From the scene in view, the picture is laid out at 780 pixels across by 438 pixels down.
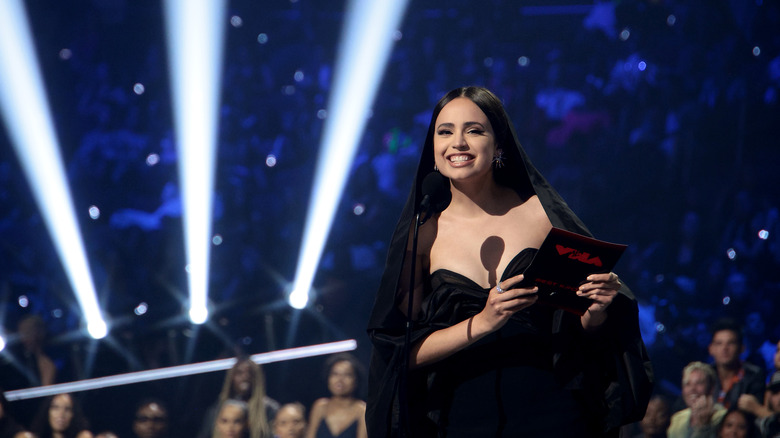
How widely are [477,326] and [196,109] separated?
17.3 ft

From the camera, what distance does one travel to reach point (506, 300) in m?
1.81

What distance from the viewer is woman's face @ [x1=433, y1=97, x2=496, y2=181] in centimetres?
212

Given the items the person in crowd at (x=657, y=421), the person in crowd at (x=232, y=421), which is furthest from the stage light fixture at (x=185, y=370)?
the person in crowd at (x=657, y=421)

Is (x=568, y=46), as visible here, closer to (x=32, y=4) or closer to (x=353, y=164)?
(x=353, y=164)

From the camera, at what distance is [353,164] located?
21.9 feet

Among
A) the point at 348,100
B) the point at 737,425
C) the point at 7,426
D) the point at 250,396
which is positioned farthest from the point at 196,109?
the point at 737,425

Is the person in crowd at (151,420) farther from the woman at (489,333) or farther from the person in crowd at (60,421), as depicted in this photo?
the woman at (489,333)

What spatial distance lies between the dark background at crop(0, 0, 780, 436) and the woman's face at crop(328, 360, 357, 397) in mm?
383

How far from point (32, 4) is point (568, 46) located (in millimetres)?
4811

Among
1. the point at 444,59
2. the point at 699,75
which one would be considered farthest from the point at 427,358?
the point at 699,75

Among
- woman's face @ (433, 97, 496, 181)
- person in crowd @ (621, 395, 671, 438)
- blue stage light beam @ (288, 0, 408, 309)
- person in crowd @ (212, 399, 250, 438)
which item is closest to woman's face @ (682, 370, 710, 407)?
person in crowd @ (621, 395, 671, 438)

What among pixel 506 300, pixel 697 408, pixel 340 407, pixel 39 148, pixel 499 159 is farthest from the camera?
pixel 39 148

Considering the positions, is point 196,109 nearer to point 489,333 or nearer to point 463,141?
point 463,141

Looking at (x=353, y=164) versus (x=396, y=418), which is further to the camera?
(x=353, y=164)
